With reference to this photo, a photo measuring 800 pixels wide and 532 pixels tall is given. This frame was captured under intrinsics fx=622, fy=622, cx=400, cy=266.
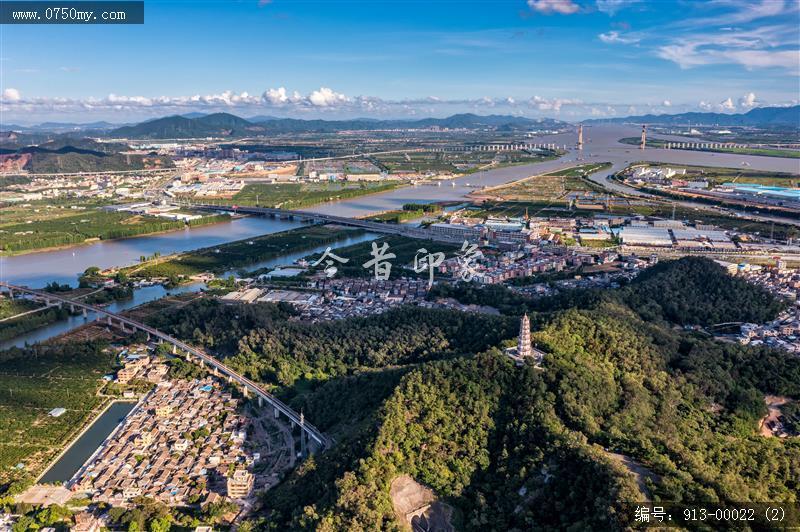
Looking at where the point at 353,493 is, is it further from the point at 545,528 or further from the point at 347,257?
the point at 347,257

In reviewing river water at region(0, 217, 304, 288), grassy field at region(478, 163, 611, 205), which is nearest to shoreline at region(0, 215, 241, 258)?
river water at region(0, 217, 304, 288)

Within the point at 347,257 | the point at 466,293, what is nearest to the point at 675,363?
the point at 466,293

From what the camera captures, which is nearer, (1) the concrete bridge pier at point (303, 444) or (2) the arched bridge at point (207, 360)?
(1) the concrete bridge pier at point (303, 444)

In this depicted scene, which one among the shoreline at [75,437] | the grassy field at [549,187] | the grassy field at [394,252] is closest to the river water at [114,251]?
the grassy field at [394,252]

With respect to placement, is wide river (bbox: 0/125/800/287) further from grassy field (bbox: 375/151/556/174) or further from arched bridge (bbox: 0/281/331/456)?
arched bridge (bbox: 0/281/331/456)

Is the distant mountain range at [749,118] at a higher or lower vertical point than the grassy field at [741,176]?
higher

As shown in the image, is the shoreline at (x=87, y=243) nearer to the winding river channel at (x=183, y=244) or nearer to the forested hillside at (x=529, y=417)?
the winding river channel at (x=183, y=244)

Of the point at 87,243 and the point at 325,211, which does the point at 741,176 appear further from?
the point at 87,243
